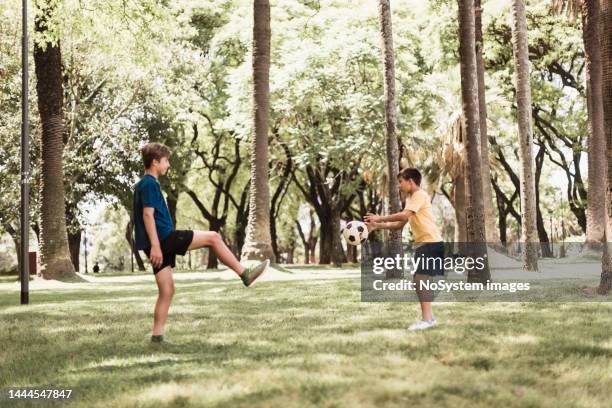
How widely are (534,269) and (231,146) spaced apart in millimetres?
24011

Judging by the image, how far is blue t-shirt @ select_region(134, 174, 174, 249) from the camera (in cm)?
674

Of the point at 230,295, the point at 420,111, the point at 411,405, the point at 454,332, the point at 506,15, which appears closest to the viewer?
the point at 411,405

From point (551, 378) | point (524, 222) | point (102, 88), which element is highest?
point (102, 88)

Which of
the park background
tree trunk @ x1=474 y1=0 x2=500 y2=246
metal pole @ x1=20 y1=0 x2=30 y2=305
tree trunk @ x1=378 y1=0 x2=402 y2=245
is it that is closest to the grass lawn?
the park background

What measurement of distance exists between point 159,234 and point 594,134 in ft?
62.1

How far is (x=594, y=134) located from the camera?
A: 22516mm

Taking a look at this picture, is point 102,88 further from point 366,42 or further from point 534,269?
point 534,269

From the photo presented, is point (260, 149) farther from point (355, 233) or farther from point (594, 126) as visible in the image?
point (355, 233)

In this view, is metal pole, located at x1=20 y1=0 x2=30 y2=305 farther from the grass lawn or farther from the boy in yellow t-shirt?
the boy in yellow t-shirt

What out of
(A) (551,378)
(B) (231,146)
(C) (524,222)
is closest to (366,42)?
(C) (524,222)

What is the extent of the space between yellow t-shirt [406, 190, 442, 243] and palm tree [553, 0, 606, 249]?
11.2m

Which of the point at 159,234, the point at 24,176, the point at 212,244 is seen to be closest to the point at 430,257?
the point at 212,244

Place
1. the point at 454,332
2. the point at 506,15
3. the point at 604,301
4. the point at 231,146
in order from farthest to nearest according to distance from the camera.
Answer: the point at 231,146 < the point at 506,15 < the point at 604,301 < the point at 454,332

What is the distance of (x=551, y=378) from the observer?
542 cm
